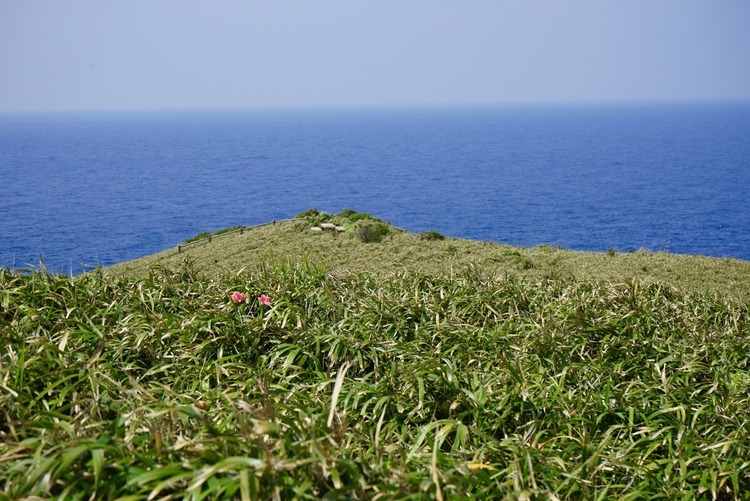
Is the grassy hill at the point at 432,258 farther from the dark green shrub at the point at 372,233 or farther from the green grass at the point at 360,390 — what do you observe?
the green grass at the point at 360,390

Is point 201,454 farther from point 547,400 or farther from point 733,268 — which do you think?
point 733,268

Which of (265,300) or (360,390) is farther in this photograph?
(265,300)

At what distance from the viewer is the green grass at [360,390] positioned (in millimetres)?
3020

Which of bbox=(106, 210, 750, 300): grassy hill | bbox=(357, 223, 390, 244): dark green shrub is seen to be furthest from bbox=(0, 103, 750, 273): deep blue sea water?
bbox=(357, 223, 390, 244): dark green shrub

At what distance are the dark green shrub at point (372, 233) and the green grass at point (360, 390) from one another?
967 inches

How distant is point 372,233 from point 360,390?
29380mm

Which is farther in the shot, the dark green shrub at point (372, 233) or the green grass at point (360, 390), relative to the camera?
the dark green shrub at point (372, 233)

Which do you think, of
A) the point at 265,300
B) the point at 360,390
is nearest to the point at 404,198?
the point at 265,300

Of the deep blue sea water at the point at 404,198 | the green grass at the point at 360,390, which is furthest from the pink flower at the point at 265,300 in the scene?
the deep blue sea water at the point at 404,198

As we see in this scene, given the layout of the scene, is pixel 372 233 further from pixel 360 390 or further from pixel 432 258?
pixel 360 390

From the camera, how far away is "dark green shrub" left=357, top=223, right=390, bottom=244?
33.8 m

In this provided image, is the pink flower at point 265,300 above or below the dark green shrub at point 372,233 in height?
above

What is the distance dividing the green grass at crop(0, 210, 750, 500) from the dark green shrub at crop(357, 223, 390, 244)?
24.6 m

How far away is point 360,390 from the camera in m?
4.89
